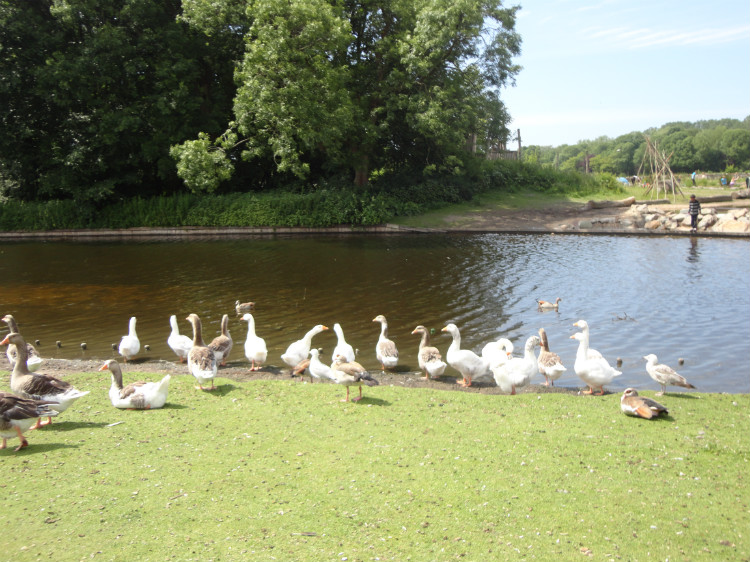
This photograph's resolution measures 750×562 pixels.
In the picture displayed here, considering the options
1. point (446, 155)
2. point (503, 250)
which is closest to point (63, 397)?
point (503, 250)

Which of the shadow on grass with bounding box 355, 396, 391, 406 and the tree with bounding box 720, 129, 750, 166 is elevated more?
the tree with bounding box 720, 129, 750, 166

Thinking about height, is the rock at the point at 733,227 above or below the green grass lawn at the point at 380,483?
above

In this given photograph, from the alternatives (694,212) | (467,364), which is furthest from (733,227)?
(467,364)

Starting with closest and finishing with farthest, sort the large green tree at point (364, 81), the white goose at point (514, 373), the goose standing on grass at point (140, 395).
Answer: the goose standing on grass at point (140, 395) < the white goose at point (514, 373) < the large green tree at point (364, 81)

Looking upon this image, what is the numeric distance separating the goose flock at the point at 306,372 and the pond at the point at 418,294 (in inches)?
36.9

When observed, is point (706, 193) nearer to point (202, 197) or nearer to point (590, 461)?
point (202, 197)

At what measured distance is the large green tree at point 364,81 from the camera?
3472cm

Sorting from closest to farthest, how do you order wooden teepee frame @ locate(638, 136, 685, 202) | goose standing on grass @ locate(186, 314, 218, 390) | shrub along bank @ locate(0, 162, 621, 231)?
1. goose standing on grass @ locate(186, 314, 218, 390)
2. shrub along bank @ locate(0, 162, 621, 231)
3. wooden teepee frame @ locate(638, 136, 685, 202)

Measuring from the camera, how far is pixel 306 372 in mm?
12398

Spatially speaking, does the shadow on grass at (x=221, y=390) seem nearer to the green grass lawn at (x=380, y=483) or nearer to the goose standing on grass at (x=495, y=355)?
the green grass lawn at (x=380, y=483)

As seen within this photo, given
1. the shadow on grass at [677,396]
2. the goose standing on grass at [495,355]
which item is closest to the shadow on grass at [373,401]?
the goose standing on grass at [495,355]

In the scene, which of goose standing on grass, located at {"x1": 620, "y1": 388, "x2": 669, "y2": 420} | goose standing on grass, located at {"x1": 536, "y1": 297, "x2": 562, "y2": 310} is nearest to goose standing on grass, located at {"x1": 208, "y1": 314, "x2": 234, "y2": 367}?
goose standing on grass, located at {"x1": 620, "y1": 388, "x2": 669, "y2": 420}

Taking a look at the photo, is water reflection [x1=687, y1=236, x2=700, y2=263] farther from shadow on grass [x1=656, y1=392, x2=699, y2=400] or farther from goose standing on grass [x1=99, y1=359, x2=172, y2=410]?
goose standing on grass [x1=99, y1=359, x2=172, y2=410]

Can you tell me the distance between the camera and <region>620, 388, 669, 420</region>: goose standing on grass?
28.5 ft
